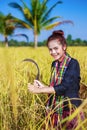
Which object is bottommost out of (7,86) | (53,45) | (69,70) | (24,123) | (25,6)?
(24,123)

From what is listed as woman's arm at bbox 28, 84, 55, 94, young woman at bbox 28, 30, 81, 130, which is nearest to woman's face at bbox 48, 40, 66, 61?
young woman at bbox 28, 30, 81, 130

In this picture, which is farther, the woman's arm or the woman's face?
the woman's face

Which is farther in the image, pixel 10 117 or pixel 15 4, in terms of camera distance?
pixel 15 4

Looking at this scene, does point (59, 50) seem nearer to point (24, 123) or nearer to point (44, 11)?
point (24, 123)

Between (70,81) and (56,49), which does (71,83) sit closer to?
(70,81)

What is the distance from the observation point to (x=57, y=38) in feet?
5.16

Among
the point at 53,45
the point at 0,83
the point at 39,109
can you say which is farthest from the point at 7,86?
the point at 53,45

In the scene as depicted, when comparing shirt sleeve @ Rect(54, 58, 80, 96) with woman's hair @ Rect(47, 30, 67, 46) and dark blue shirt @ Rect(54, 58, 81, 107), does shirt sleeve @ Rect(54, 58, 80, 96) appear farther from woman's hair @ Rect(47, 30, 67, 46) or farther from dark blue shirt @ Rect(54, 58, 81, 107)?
woman's hair @ Rect(47, 30, 67, 46)

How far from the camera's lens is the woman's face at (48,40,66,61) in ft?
5.07

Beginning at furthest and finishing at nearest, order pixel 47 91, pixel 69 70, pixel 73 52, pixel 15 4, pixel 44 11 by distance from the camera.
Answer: pixel 44 11, pixel 15 4, pixel 73 52, pixel 69 70, pixel 47 91

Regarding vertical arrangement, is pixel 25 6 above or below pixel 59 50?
above

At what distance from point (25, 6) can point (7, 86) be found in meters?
16.1

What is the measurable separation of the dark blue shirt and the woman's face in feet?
0.19

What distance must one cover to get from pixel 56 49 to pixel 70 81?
161 mm
